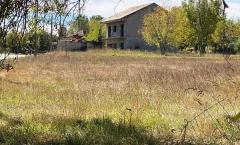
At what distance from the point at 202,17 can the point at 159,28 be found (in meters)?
6.30

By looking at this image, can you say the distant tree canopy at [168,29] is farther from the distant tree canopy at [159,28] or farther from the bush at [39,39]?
the bush at [39,39]

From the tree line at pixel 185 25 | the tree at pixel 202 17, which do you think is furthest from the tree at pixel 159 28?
the tree at pixel 202 17

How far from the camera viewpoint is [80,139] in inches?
283

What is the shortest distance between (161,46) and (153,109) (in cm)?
5988

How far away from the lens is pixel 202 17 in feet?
219

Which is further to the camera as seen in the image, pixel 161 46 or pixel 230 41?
pixel 161 46

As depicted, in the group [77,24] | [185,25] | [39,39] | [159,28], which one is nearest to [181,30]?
[185,25]

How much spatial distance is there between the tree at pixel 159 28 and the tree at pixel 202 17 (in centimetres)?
284

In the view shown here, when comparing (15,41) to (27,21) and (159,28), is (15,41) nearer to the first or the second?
(27,21)

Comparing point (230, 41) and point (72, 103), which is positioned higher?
point (230, 41)

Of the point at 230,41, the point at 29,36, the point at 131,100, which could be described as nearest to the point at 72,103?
the point at 131,100

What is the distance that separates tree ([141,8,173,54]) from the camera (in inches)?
2704

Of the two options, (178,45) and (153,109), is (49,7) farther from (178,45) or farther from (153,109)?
(178,45)

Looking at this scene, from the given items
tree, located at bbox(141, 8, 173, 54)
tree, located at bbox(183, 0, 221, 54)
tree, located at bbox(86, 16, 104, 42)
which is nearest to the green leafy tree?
tree, located at bbox(183, 0, 221, 54)
